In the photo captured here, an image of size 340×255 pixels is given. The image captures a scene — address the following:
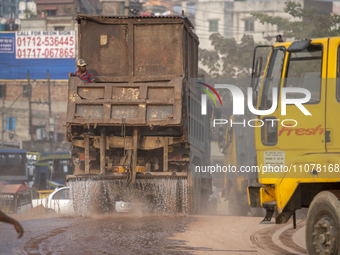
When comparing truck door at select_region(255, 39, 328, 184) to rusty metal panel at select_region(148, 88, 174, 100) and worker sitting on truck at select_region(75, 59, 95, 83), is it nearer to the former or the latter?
rusty metal panel at select_region(148, 88, 174, 100)

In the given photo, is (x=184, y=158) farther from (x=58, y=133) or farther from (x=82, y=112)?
(x=58, y=133)

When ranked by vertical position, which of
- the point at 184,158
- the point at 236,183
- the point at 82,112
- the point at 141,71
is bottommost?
the point at 236,183

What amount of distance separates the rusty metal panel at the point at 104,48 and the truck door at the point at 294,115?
13.8 ft

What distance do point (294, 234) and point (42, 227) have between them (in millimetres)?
4400

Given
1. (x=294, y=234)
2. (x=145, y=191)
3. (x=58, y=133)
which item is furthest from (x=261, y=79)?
(x=58, y=133)

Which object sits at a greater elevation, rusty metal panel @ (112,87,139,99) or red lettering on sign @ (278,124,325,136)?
rusty metal panel @ (112,87,139,99)

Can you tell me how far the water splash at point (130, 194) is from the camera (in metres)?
9.74

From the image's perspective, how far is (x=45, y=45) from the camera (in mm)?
39781

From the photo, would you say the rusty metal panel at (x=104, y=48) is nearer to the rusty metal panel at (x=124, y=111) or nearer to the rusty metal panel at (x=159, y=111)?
the rusty metal panel at (x=124, y=111)

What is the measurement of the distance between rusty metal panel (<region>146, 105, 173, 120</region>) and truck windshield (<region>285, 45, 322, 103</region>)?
3091 mm

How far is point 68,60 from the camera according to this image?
3891 cm

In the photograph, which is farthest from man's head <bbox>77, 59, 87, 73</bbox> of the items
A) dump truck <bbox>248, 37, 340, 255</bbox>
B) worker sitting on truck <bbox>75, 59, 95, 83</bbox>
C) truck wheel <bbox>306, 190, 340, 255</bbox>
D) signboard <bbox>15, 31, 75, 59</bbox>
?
signboard <bbox>15, 31, 75, 59</bbox>

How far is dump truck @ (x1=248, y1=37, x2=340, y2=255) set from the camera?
5504 mm

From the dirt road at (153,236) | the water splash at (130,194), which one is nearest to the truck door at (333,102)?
the dirt road at (153,236)
